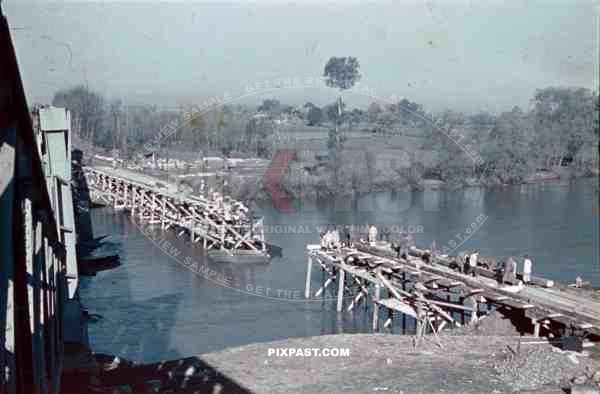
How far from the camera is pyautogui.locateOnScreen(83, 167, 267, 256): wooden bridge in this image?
2662 centimetres

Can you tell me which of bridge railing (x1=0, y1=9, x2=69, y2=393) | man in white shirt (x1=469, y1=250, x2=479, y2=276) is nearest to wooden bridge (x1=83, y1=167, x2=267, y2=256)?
man in white shirt (x1=469, y1=250, x2=479, y2=276)

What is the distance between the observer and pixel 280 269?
2327cm

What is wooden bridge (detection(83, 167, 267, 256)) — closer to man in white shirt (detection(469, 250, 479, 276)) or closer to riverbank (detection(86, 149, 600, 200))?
riverbank (detection(86, 149, 600, 200))

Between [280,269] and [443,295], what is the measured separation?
616 cm

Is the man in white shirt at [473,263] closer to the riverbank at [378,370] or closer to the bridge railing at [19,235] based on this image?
the riverbank at [378,370]

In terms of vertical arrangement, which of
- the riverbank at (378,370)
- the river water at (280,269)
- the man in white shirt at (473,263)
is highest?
the man in white shirt at (473,263)

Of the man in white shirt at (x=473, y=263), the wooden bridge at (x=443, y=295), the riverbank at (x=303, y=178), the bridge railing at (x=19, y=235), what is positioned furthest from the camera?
the riverbank at (x=303, y=178)

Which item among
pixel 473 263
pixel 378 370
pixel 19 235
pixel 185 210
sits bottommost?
pixel 378 370

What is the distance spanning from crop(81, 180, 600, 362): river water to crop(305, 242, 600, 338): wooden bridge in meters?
1.13

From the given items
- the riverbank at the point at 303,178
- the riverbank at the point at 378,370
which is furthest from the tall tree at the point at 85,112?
the riverbank at the point at 378,370

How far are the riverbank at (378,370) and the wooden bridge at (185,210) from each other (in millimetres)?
13133

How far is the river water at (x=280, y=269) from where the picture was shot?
16688mm

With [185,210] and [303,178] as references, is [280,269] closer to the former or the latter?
[185,210]

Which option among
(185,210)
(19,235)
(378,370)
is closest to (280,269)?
(185,210)
